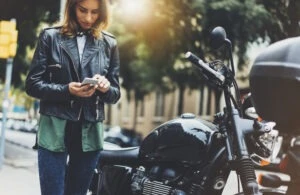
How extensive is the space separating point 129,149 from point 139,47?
20.0m

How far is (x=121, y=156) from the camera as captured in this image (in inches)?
154

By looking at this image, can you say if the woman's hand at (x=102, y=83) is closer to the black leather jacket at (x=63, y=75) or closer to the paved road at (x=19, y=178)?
the black leather jacket at (x=63, y=75)

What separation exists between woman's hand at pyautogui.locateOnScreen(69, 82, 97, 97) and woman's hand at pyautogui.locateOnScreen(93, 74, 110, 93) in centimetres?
4

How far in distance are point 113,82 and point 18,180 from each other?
22.1ft

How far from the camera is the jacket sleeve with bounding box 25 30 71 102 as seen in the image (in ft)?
10.3

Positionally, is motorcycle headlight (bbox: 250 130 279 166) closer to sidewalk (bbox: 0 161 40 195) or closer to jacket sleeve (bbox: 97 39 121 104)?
jacket sleeve (bbox: 97 39 121 104)

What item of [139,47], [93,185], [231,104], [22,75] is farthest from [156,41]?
[231,104]

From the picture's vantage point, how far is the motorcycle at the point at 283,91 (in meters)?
2.62

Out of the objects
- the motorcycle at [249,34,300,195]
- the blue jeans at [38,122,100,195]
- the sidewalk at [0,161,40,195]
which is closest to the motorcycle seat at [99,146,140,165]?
the blue jeans at [38,122,100,195]

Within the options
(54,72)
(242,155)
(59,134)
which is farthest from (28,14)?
(242,155)

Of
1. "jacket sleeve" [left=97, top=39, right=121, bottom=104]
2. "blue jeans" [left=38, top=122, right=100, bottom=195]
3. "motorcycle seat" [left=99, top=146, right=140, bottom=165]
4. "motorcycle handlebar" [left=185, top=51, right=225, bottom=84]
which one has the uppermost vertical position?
"motorcycle handlebar" [left=185, top=51, right=225, bottom=84]

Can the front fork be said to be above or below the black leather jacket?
below

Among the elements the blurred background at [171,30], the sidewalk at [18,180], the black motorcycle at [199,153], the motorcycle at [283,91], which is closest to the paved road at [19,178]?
the sidewalk at [18,180]

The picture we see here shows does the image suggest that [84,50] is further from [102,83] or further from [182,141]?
[182,141]
